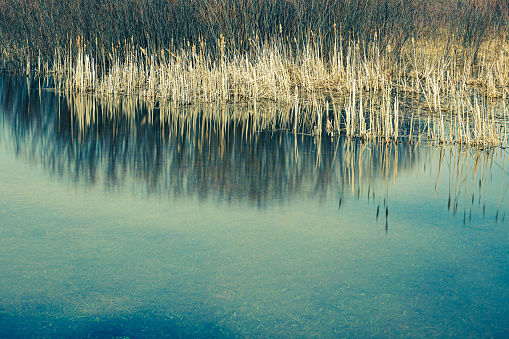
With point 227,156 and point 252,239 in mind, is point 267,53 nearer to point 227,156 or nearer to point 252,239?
point 227,156

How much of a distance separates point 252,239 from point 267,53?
24.6 ft

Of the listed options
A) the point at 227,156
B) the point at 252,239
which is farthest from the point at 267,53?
the point at 252,239

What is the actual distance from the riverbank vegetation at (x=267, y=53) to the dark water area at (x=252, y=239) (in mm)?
3227

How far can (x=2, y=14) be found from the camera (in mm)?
16438

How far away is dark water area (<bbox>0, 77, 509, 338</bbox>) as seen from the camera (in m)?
3.01

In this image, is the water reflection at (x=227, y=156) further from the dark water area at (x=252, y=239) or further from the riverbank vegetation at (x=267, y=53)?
the riverbank vegetation at (x=267, y=53)

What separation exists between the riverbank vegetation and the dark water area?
10.6 ft

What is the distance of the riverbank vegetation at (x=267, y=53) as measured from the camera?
1035 centimetres

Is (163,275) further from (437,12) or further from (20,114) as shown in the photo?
(437,12)

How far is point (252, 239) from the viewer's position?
403cm

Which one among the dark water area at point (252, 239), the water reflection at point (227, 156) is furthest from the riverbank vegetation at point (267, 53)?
the dark water area at point (252, 239)

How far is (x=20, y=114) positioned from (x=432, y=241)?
7497mm

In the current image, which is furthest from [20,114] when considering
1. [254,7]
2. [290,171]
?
[290,171]

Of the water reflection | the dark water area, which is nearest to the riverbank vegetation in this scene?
the water reflection
